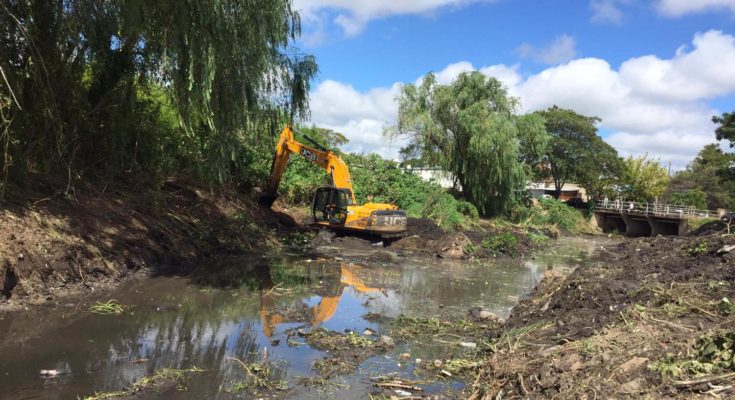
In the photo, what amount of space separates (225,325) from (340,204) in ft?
32.6

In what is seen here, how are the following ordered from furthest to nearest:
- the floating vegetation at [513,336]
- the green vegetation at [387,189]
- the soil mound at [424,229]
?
the green vegetation at [387,189] → the soil mound at [424,229] → the floating vegetation at [513,336]

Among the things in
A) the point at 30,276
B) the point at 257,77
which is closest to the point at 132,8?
the point at 257,77

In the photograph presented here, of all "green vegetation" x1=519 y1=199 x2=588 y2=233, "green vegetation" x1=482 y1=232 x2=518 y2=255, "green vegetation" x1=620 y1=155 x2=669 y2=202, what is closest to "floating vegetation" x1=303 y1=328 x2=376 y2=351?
"green vegetation" x1=482 y1=232 x2=518 y2=255

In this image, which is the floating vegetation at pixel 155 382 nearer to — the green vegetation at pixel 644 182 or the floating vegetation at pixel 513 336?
the floating vegetation at pixel 513 336

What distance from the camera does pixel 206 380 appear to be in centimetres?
552

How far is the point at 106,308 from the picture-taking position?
7.90 metres

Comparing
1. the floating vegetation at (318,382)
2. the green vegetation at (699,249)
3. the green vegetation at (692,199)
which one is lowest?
the floating vegetation at (318,382)

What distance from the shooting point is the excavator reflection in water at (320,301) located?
26.7ft

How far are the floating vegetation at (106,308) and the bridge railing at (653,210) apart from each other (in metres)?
41.0

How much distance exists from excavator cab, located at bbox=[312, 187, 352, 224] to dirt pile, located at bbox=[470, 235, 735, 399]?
9.50 meters

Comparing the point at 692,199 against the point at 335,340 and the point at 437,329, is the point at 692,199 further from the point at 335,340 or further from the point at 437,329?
the point at 335,340

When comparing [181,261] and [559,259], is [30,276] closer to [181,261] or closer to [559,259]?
[181,261]

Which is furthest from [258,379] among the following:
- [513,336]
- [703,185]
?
[703,185]

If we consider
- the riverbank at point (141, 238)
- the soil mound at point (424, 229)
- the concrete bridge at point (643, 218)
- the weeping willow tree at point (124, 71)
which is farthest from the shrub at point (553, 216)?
the weeping willow tree at point (124, 71)
